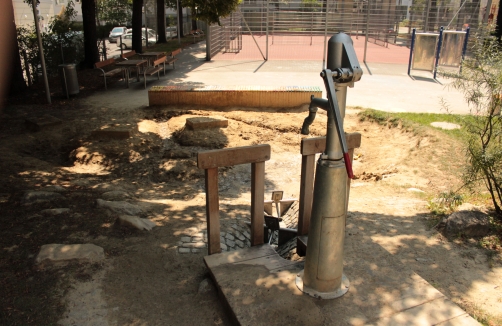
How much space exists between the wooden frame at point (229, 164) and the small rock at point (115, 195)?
7.87ft

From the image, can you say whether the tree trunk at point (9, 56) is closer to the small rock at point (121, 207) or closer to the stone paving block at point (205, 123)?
the stone paving block at point (205, 123)

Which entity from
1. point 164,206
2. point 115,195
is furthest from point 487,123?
point 115,195

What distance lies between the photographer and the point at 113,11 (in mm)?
38281

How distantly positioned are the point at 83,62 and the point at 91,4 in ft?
6.99

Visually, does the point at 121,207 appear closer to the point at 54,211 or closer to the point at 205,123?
the point at 54,211

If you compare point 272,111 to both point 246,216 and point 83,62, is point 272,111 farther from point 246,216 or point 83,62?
point 83,62

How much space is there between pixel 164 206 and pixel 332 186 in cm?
306

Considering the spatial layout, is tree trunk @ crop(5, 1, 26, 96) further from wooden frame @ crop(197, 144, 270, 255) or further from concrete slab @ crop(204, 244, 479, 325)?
concrete slab @ crop(204, 244, 479, 325)

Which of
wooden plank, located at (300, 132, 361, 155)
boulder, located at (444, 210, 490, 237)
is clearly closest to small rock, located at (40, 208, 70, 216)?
wooden plank, located at (300, 132, 361, 155)

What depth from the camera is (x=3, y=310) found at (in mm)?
3057

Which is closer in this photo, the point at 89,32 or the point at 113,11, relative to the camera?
the point at 89,32

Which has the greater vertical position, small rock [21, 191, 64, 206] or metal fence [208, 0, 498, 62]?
metal fence [208, 0, 498, 62]

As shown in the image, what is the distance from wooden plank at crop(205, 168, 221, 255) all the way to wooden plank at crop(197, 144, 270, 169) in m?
0.10

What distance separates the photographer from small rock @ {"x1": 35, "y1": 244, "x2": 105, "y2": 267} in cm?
357
